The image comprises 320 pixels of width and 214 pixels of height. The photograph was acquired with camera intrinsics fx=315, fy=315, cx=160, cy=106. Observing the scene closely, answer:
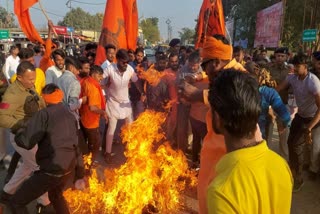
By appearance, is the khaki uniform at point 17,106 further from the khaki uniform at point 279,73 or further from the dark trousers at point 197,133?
the khaki uniform at point 279,73

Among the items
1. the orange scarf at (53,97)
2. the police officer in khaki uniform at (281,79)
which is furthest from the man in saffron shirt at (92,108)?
the police officer in khaki uniform at (281,79)

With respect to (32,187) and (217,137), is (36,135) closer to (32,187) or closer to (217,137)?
(32,187)

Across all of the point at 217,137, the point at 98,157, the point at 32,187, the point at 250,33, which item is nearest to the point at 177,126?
the point at 98,157

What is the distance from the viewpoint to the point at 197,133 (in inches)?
224

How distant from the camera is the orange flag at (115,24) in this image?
702cm

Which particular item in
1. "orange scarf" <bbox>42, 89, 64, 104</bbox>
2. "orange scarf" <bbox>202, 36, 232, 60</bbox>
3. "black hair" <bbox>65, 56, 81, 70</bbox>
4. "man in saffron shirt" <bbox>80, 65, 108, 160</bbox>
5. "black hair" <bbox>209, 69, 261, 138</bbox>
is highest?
"orange scarf" <bbox>202, 36, 232, 60</bbox>

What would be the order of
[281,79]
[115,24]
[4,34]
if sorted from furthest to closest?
[4,34]
[115,24]
[281,79]

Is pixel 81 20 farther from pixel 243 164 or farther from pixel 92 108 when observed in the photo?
pixel 243 164

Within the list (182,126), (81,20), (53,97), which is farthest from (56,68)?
(81,20)

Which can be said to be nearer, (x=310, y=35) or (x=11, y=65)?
(x=11, y=65)

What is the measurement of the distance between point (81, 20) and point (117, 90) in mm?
124057

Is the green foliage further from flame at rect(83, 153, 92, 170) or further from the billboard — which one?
flame at rect(83, 153, 92, 170)

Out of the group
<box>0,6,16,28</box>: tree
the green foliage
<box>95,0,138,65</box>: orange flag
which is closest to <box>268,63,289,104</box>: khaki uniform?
<box>95,0,138,65</box>: orange flag

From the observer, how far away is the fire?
396 centimetres
